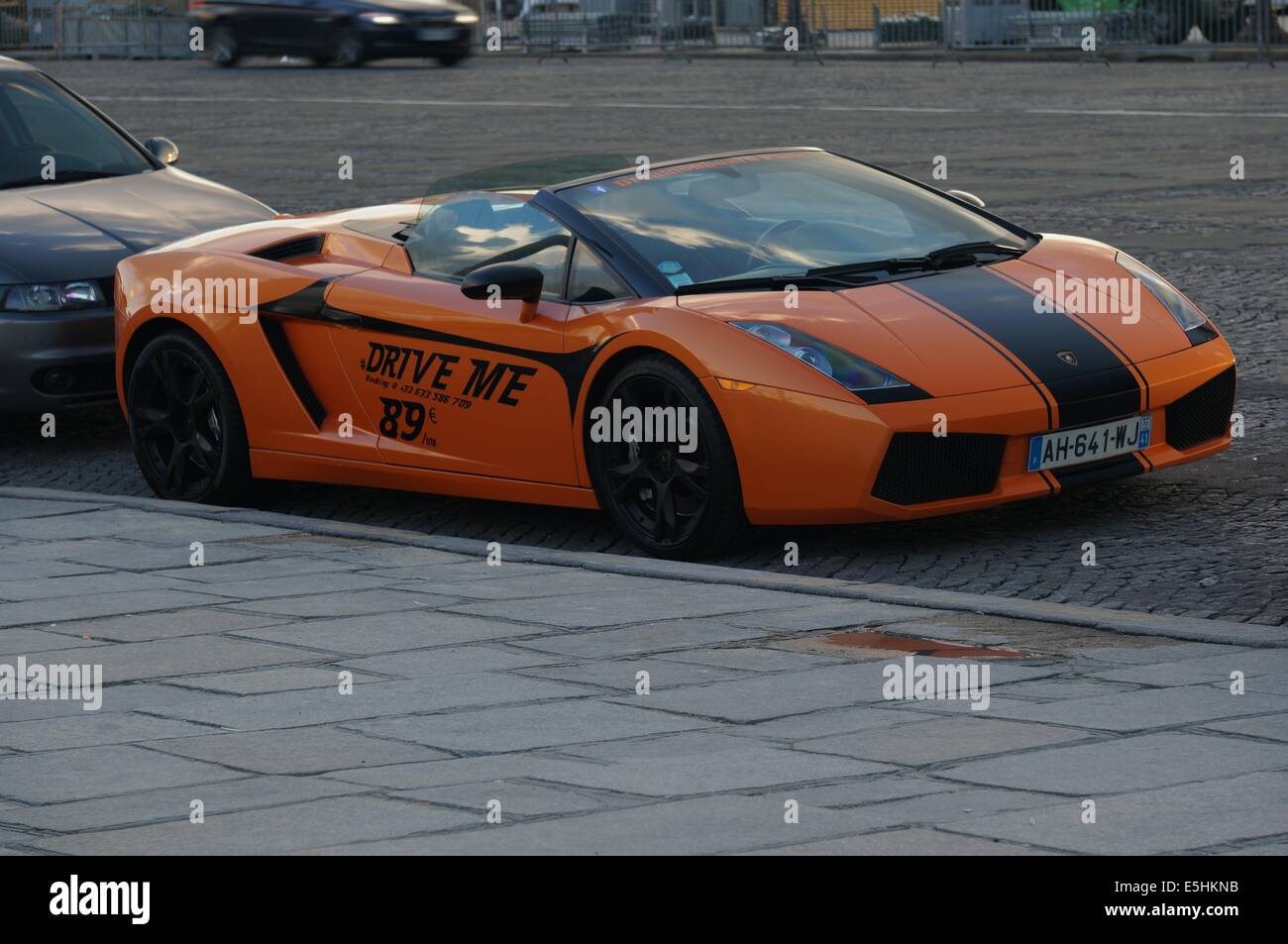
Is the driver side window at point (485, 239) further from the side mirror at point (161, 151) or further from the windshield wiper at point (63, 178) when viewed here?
the side mirror at point (161, 151)

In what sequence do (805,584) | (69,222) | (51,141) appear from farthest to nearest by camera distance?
(51,141)
(69,222)
(805,584)

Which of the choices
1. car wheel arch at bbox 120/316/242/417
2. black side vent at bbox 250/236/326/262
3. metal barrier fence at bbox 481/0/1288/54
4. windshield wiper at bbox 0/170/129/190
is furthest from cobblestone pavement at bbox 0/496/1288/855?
metal barrier fence at bbox 481/0/1288/54

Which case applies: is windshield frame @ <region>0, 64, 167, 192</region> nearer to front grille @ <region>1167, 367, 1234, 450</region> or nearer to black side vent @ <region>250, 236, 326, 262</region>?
black side vent @ <region>250, 236, 326, 262</region>

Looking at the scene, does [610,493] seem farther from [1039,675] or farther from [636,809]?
[636,809]

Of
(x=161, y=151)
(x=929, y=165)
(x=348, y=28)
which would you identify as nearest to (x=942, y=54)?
(x=348, y=28)

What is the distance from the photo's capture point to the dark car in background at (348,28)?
34281 millimetres

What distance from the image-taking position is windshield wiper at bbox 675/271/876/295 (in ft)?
25.9

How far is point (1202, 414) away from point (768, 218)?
1.63 metres

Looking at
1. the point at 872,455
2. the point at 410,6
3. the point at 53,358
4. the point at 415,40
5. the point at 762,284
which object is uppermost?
the point at 410,6

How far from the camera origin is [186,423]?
9.23m

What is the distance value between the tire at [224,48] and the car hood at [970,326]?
29327 mm

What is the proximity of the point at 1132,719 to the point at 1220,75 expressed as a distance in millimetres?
23100

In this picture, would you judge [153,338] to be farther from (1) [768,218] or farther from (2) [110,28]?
(2) [110,28]

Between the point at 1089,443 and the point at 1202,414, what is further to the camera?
the point at 1202,414
